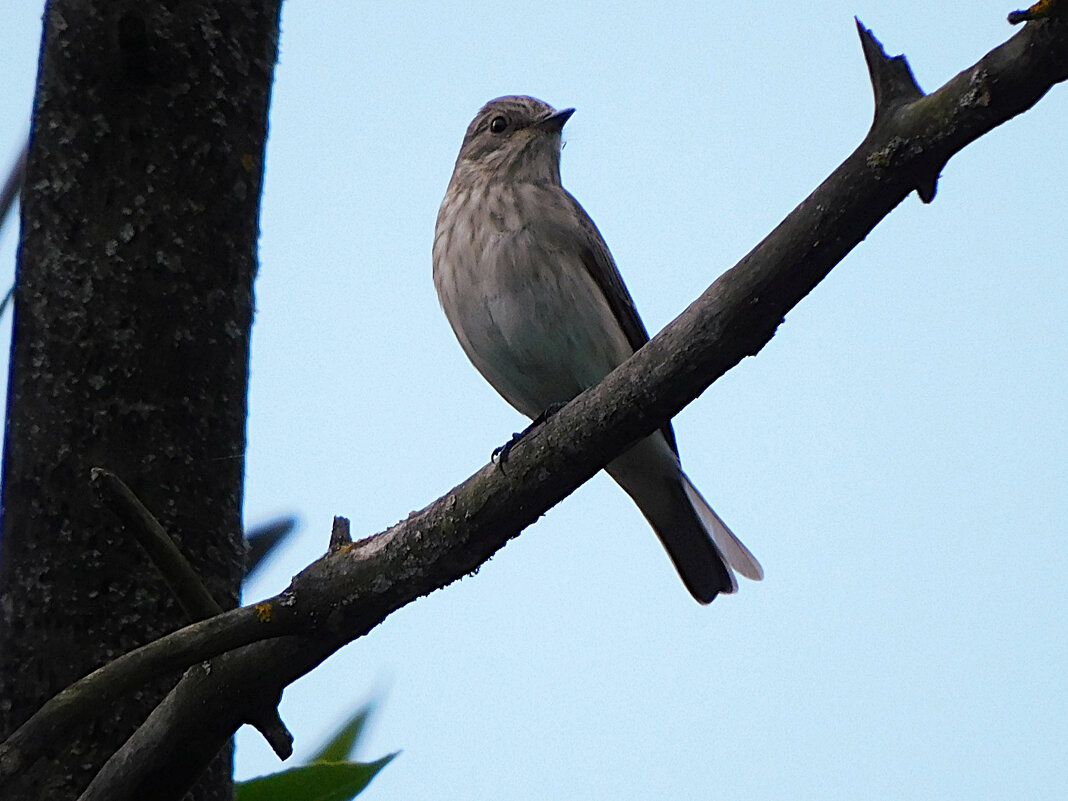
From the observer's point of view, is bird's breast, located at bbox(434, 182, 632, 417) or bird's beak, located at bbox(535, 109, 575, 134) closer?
bird's breast, located at bbox(434, 182, 632, 417)

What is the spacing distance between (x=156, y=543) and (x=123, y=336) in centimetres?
68

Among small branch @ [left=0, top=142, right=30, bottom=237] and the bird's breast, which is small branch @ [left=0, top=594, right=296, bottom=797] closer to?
small branch @ [left=0, top=142, right=30, bottom=237]

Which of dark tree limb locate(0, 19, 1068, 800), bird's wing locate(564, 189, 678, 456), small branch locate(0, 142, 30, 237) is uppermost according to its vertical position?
small branch locate(0, 142, 30, 237)

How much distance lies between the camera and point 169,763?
2219 millimetres

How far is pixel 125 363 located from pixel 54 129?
569 millimetres

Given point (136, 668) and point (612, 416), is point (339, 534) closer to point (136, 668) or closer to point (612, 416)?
point (136, 668)

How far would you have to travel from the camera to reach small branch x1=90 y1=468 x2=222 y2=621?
→ 215 centimetres

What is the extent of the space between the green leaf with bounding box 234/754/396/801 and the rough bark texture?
0.97 feet

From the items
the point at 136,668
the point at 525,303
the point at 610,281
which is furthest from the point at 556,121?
the point at 136,668

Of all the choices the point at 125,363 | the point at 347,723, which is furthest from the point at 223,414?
the point at 347,723

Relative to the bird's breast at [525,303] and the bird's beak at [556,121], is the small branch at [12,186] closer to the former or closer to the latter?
the bird's breast at [525,303]

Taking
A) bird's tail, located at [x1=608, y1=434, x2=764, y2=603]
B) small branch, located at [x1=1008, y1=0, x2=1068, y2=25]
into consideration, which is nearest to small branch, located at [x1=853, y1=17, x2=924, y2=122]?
small branch, located at [x1=1008, y1=0, x2=1068, y2=25]

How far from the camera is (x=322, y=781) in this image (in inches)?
94.1

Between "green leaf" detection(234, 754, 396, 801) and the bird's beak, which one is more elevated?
the bird's beak
